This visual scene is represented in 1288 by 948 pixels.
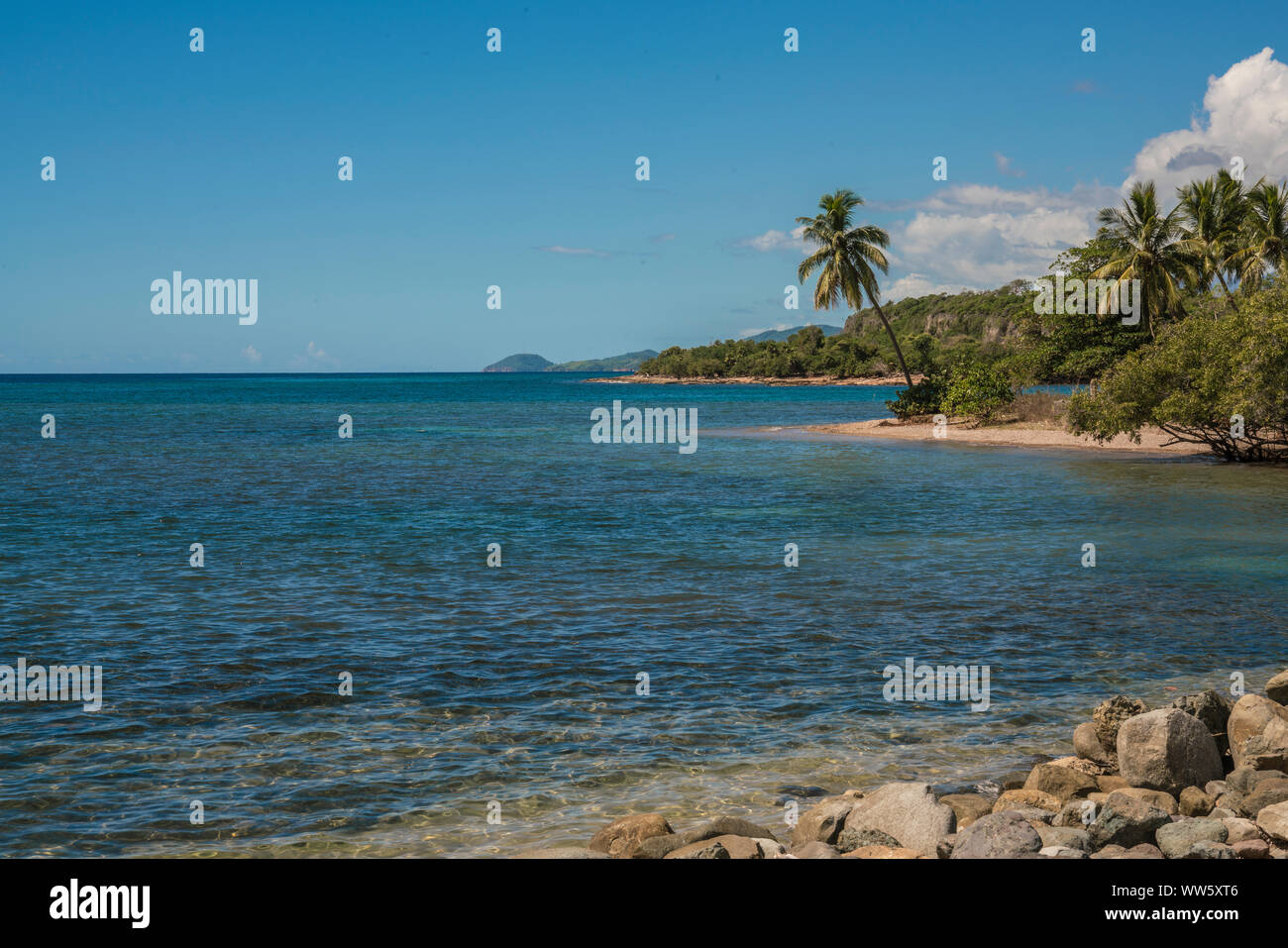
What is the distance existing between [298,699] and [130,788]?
2.70 meters

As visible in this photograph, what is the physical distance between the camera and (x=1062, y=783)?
9039mm

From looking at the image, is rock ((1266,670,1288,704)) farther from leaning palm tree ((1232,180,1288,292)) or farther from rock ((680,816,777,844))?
leaning palm tree ((1232,180,1288,292))

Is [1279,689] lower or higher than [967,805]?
higher

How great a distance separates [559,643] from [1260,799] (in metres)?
9.15

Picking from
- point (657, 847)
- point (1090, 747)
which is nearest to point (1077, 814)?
point (1090, 747)

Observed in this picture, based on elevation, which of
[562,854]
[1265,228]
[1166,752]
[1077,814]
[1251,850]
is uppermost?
[1265,228]

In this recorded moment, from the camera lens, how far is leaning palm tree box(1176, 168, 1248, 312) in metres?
59.7

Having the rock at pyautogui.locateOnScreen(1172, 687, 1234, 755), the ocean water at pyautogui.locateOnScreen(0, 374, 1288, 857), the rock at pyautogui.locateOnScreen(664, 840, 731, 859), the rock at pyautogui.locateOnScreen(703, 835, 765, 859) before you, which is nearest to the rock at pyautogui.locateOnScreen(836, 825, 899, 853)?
the rock at pyautogui.locateOnScreen(703, 835, 765, 859)

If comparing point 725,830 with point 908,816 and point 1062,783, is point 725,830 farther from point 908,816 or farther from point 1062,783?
point 1062,783

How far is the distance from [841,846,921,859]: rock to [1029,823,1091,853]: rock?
0.97 meters

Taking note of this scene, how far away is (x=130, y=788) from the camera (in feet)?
31.9
